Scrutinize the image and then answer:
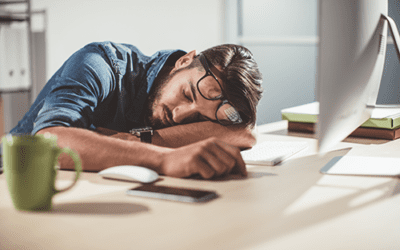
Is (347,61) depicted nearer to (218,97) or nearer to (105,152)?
(105,152)

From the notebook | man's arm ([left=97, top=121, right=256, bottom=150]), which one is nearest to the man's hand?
the notebook

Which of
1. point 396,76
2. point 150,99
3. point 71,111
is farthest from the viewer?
point 150,99

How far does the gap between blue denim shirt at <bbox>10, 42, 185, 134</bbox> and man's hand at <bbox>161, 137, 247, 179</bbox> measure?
1.14 feet

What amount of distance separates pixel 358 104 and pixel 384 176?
18 cm

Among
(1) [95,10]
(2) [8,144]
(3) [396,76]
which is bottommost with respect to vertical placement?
(2) [8,144]

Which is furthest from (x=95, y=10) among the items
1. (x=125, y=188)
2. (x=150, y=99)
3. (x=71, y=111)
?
(x=125, y=188)

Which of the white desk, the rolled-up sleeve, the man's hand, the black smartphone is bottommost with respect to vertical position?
the white desk

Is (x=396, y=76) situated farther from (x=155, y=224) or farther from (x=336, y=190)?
(x=155, y=224)

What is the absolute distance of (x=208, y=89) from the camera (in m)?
1.32

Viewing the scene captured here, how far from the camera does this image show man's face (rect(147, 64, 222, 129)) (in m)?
1.35

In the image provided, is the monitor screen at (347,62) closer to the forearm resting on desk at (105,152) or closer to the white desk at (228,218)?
the white desk at (228,218)

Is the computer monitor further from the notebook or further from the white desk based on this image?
the notebook

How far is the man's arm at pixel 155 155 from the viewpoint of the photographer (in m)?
0.81

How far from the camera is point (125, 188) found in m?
0.75
